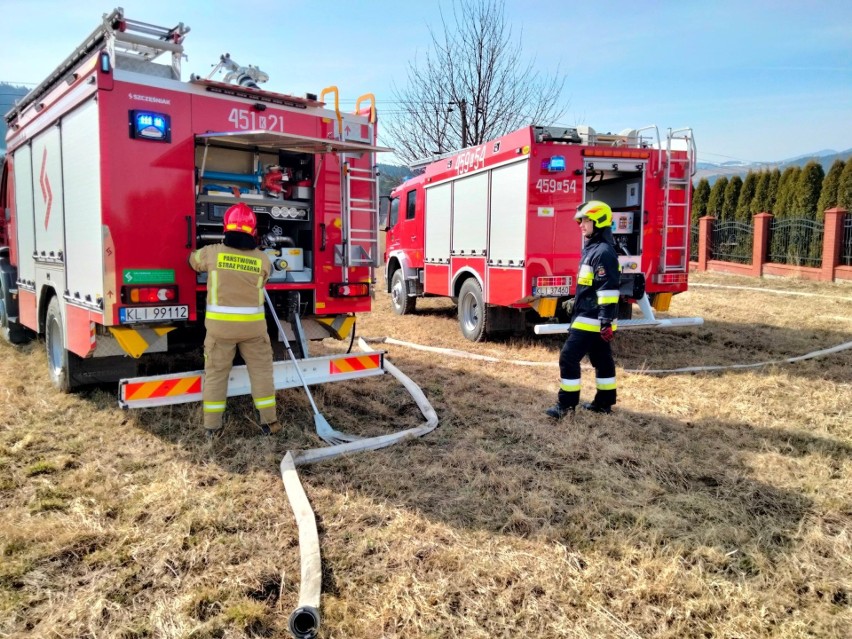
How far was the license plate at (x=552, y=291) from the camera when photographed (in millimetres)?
7445

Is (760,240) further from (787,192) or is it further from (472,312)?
(472,312)

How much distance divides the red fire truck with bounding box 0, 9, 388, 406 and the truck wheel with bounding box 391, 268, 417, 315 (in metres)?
5.68

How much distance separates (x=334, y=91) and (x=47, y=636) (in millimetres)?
4429

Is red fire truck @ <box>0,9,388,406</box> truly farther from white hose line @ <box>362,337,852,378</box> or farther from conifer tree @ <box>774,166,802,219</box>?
conifer tree @ <box>774,166,802,219</box>

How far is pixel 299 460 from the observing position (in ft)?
13.3

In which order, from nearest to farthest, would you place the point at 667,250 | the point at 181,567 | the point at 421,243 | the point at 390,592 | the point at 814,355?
the point at 390,592 < the point at 181,567 < the point at 814,355 < the point at 667,250 < the point at 421,243

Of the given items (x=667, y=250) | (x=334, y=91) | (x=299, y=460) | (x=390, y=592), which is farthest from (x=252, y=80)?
(x=667, y=250)

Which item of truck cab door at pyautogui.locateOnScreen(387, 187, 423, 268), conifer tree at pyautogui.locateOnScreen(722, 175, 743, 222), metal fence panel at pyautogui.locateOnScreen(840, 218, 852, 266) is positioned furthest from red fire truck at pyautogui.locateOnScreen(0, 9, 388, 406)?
conifer tree at pyautogui.locateOnScreen(722, 175, 743, 222)

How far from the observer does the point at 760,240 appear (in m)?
17.8

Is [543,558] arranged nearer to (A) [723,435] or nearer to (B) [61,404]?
(A) [723,435]

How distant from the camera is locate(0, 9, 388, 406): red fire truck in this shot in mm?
4301

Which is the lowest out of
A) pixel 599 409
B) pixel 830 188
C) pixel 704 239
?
pixel 599 409

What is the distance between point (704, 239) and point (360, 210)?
17590mm

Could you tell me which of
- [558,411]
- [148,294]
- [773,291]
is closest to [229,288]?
[148,294]
